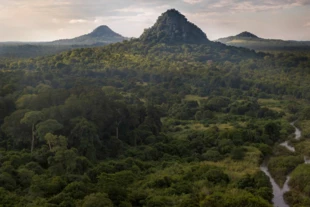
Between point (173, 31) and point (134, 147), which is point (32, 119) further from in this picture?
point (173, 31)

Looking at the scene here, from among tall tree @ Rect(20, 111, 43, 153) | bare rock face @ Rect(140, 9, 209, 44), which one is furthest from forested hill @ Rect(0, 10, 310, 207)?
bare rock face @ Rect(140, 9, 209, 44)

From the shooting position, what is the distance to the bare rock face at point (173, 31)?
15450cm

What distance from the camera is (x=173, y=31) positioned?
6230 inches

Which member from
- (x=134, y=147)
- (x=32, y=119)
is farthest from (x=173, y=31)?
(x=32, y=119)

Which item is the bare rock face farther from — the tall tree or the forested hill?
the tall tree

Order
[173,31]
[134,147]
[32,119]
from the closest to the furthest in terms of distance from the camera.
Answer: [32,119] → [134,147] → [173,31]

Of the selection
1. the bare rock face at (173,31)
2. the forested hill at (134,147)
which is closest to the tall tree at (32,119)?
the forested hill at (134,147)

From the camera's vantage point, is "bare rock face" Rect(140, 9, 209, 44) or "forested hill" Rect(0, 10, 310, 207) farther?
"bare rock face" Rect(140, 9, 209, 44)

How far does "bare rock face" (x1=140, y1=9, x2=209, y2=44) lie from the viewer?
154m

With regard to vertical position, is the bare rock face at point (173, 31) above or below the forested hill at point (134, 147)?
above

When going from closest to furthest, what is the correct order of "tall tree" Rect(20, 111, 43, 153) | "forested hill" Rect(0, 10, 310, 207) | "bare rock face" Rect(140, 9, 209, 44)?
"forested hill" Rect(0, 10, 310, 207) → "tall tree" Rect(20, 111, 43, 153) → "bare rock face" Rect(140, 9, 209, 44)

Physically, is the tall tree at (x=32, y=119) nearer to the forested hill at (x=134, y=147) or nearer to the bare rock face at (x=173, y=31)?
the forested hill at (x=134, y=147)

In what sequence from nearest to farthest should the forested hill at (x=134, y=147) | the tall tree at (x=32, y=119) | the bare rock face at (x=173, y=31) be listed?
the forested hill at (x=134, y=147)
the tall tree at (x=32, y=119)
the bare rock face at (x=173, y=31)

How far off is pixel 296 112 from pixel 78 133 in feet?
162
